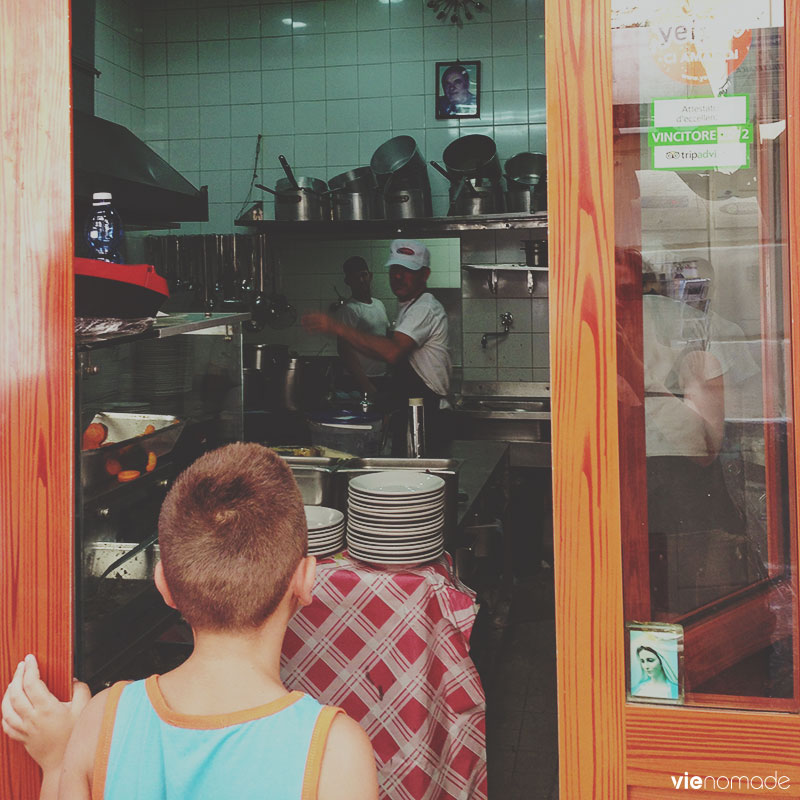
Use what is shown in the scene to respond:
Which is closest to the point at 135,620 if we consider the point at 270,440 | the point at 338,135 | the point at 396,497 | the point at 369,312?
the point at 396,497

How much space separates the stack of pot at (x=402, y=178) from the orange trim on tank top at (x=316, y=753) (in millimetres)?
4857

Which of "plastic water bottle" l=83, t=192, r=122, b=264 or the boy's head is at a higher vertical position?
"plastic water bottle" l=83, t=192, r=122, b=264

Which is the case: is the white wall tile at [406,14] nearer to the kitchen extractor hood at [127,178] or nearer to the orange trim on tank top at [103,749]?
the kitchen extractor hood at [127,178]

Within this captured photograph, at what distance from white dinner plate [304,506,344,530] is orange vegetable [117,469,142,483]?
51 cm

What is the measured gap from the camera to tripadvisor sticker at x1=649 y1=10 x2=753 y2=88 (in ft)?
4.42

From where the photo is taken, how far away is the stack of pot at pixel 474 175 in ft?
19.2

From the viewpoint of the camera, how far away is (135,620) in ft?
8.67

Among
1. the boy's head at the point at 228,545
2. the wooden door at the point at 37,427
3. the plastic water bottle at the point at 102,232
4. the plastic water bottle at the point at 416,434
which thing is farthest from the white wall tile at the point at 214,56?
the boy's head at the point at 228,545

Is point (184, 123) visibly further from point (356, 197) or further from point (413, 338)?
point (413, 338)

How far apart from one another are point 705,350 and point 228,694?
0.89 meters

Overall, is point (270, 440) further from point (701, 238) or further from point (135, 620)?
point (701, 238)

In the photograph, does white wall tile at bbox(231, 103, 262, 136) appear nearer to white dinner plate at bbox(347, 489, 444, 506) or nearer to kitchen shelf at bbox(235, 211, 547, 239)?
kitchen shelf at bbox(235, 211, 547, 239)

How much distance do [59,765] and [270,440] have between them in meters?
4.06

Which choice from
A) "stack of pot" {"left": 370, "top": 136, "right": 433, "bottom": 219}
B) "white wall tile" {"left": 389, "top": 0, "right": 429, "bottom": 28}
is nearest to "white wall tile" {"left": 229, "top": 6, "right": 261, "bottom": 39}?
"white wall tile" {"left": 389, "top": 0, "right": 429, "bottom": 28}
